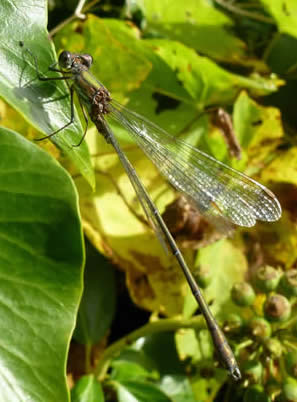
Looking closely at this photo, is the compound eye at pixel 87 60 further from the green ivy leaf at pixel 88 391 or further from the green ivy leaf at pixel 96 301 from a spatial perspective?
the green ivy leaf at pixel 88 391

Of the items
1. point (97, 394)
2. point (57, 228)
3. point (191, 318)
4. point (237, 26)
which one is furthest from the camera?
point (237, 26)

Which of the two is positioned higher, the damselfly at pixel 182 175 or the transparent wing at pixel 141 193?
the damselfly at pixel 182 175

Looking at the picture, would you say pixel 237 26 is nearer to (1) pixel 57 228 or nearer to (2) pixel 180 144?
(2) pixel 180 144

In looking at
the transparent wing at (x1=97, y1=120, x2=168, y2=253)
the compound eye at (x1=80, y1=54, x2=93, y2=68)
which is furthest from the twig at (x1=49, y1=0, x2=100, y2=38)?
the transparent wing at (x1=97, y1=120, x2=168, y2=253)

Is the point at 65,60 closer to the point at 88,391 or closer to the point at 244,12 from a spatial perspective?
the point at 88,391

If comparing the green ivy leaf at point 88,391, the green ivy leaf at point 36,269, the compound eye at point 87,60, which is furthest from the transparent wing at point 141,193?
the green ivy leaf at point 36,269

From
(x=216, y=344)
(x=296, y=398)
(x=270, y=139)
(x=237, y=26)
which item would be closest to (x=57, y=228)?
(x=216, y=344)

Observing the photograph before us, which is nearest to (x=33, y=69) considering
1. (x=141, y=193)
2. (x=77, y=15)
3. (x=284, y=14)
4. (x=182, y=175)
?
(x=77, y=15)
